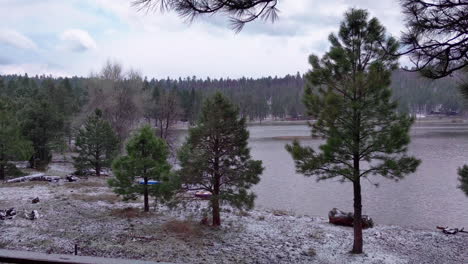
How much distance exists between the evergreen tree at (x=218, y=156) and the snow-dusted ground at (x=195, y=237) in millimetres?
1729

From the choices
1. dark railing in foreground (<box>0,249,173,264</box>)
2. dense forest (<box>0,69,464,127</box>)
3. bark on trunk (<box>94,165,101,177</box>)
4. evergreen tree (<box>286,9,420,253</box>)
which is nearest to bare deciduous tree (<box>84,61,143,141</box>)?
dense forest (<box>0,69,464,127</box>)

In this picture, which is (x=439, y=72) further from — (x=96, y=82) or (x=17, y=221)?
(x=96, y=82)

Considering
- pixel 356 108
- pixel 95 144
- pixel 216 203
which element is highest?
pixel 356 108

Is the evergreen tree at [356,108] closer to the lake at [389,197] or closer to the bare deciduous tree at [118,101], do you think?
the lake at [389,197]

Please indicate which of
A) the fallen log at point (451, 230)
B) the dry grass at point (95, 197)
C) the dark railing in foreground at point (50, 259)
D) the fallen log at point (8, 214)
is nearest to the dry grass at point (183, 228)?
the dry grass at point (95, 197)

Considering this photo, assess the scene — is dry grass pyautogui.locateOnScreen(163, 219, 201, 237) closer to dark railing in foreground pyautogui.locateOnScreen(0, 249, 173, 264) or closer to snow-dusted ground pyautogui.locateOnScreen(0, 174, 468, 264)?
snow-dusted ground pyautogui.locateOnScreen(0, 174, 468, 264)

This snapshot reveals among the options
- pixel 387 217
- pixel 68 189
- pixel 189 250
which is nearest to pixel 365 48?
pixel 189 250

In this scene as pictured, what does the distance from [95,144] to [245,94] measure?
10268cm

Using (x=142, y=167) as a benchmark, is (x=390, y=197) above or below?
below

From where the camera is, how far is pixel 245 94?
417 ft

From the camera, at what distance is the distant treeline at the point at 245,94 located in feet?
169

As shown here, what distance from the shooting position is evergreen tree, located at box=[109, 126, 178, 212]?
15.7 m

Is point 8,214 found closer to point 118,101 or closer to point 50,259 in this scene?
point 50,259

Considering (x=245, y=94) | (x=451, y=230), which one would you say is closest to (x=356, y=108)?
(x=451, y=230)
